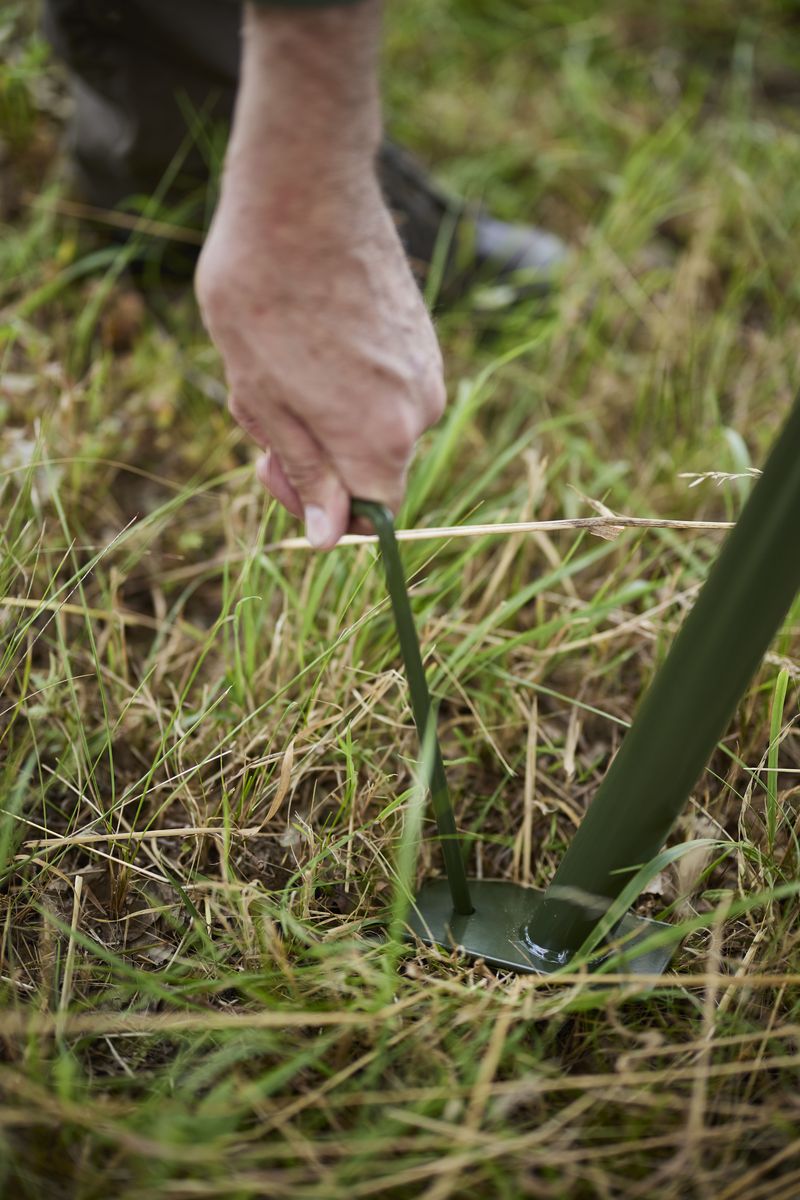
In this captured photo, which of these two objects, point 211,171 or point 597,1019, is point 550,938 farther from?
point 211,171

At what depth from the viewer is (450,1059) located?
0.91m

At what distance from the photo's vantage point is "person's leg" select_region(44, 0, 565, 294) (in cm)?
171

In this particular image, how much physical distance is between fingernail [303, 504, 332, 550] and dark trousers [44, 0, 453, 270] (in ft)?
3.57

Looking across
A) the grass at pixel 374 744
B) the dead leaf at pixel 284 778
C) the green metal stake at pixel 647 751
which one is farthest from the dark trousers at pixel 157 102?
the green metal stake at pixel 647 751

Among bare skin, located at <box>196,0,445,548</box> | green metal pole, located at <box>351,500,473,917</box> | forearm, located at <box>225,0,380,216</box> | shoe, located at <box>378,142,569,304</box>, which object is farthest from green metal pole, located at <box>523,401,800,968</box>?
shoe, located at <box>378,142,569,304</box>

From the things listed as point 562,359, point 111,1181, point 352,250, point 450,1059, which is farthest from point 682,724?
Answer: point 562,359

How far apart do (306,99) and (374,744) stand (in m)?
0.78

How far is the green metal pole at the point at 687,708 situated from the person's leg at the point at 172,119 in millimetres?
1225

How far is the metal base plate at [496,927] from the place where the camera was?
1.04 meters

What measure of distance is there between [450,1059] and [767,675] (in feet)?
2.18

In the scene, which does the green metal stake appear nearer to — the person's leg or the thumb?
the thumb

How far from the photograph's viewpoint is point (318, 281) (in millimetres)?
792

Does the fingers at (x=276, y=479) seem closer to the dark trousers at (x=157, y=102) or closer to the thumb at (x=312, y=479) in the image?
the thumb at (x=312, y=479)

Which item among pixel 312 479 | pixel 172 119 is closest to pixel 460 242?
pixel 172 119
